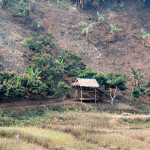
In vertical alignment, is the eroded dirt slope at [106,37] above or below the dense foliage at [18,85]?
above

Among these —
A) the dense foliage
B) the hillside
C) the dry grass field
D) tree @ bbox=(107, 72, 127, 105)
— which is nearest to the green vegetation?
tree @ bbox=(107, 72, 127, 105)

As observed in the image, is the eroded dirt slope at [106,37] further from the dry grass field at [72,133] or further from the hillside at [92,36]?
the dry grass field at [72,133]

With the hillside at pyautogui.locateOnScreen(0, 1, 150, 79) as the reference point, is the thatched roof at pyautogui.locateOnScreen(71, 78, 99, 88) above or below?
below

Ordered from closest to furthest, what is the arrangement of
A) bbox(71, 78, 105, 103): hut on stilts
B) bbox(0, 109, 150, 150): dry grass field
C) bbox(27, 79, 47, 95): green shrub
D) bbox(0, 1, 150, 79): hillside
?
bbox(0, 109, 150, 150): dry grass field < bbox(27, 79, 47, 95): green shrub < bbox(71, 78, 105, 103): hut on stilts < bbox(0, 1, 150, 79): hillside

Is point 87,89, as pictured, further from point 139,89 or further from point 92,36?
point 92,36

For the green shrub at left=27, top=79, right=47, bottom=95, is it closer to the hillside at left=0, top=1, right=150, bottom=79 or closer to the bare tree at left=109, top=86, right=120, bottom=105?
the hillside at left=0, top=1, right=150, bottom=79

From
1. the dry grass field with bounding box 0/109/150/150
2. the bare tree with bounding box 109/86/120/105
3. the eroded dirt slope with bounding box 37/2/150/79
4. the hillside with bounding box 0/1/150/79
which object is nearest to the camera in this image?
the dry grass field with bounding box 0/109/150/150

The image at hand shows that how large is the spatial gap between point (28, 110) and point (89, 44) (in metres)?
15.5

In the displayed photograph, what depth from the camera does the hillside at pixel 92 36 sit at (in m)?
26.5

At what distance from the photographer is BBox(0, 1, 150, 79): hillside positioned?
2650 cm

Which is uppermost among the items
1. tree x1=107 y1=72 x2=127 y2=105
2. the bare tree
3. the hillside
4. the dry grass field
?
the hillside

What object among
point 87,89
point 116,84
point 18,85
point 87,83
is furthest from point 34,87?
point 116,84

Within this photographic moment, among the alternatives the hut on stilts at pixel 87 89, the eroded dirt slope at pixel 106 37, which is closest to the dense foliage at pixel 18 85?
the hut on stilts at pixel 87 89

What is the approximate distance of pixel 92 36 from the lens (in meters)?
31.8
